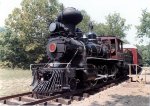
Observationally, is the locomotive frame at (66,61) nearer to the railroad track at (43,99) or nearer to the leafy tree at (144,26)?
the railroad track at (43,99)

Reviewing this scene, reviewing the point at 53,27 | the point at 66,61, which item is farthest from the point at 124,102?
the point at 53,27

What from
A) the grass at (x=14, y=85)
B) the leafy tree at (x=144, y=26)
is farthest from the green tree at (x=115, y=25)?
the grass at (x=14, y=85)

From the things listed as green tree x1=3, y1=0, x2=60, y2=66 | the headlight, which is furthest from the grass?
green tree x1=3, y1=0, x2=60, y2=66

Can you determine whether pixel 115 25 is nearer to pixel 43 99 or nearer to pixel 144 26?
pixel 144 26

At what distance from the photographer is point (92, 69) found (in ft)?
36.9

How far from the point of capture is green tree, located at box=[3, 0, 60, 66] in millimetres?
33188

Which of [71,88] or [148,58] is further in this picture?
[148,58]

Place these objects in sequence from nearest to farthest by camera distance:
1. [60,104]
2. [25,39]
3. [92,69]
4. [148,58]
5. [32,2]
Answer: [60,104]
[92,69]
[25,39]
[32,2]
[148,58]

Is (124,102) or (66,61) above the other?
(66,61)

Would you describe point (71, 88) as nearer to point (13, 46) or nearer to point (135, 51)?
point (135, 51)

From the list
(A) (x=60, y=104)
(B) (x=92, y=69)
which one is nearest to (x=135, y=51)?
(B) (x=92, y=69)

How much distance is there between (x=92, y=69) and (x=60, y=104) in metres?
3.36

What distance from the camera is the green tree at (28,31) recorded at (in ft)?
109

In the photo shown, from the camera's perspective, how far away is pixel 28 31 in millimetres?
33188
